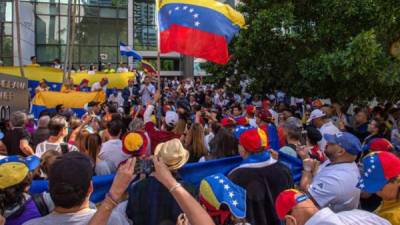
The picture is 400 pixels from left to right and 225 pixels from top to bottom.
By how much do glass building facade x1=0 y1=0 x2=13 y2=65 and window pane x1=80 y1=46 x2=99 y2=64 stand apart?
5751mm

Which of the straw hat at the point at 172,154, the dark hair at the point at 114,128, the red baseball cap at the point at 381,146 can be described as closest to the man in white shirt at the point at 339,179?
the red baseball cap at the point at 381,146

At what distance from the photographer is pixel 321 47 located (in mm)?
11875

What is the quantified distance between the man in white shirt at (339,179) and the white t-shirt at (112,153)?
2.36m

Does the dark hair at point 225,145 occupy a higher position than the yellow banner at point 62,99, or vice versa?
the yellow banner at point 62,99

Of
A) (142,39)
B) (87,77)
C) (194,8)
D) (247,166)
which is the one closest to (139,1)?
(142,39)

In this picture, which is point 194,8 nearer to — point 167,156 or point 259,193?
point 259,193

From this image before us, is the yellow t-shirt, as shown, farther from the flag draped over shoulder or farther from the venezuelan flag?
the flag draped over shoulder

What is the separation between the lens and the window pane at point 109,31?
1393 inches

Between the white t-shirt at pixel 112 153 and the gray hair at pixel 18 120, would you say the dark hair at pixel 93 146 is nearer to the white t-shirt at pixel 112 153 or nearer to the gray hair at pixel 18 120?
the white t-shirt at pixel 112 153

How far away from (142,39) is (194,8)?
31.3 m

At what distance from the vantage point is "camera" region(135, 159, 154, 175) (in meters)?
2.80

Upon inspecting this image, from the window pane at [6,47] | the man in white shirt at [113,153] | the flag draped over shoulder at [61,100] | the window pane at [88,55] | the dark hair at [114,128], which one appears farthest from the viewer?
the window pane at [88,55]

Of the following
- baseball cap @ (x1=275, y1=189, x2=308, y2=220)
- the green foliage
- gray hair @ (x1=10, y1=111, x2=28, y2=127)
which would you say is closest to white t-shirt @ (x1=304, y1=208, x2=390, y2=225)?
baseball cap @ (x1=275, y1=189, x2=308, y2=220)

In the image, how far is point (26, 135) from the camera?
6969 mm
